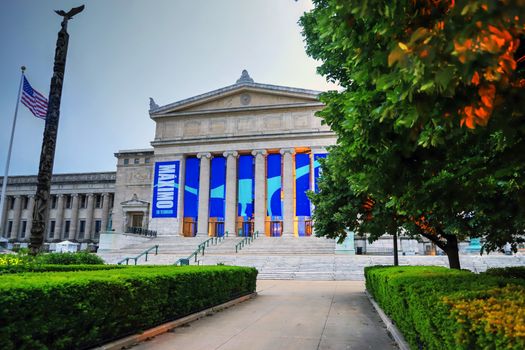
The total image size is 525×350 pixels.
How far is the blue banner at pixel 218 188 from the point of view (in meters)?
50.2

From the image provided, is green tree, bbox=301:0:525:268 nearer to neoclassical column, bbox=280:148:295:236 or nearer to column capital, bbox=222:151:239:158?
neoclassical column, bbox=280:148:295:236

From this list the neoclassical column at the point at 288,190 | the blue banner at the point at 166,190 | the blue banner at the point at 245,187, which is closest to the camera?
the neoclassical column at the point at 288,190

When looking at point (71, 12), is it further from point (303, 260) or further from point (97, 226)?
point (97, 226)

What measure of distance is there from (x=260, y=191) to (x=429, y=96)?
47009mm

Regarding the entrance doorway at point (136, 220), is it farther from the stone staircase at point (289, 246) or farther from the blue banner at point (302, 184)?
the blue banner at point (302, 184)

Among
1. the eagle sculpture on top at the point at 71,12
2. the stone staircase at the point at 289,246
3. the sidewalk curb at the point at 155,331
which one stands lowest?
A: the sidewalk curb at the point at 155,331

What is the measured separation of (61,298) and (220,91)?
1950 inches

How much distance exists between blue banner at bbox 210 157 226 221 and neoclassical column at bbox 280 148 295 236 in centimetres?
797

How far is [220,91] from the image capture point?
5378 cm

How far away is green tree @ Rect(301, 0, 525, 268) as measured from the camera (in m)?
2.57

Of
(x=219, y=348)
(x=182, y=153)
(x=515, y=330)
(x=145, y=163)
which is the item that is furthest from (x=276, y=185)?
(x=515, y=330)

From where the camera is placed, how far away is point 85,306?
6.63m

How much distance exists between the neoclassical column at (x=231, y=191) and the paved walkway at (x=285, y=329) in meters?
35.1

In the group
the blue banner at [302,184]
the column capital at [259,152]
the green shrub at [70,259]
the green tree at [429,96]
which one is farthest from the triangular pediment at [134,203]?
the green tree at [429,96]
